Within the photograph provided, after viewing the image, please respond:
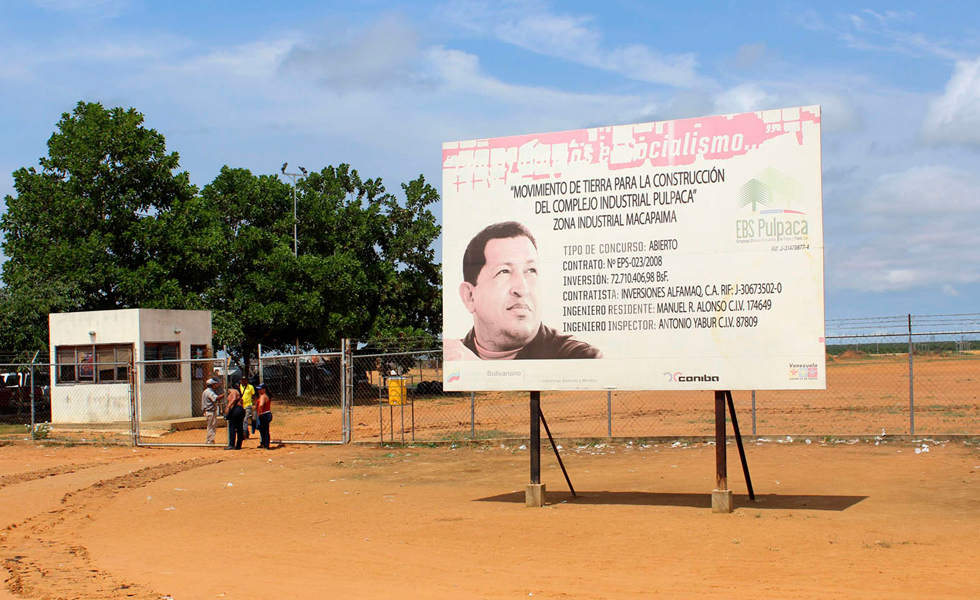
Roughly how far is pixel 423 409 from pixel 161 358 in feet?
31.8

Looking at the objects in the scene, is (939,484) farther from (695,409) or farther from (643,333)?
(695,409)

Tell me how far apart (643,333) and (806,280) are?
2.07 meters

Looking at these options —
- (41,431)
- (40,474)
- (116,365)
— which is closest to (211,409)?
(40,474)

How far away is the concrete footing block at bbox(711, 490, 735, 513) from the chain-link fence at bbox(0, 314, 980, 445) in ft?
25.4

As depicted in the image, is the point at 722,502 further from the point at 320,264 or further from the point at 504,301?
the point at 320,264

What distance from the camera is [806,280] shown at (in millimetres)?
10430

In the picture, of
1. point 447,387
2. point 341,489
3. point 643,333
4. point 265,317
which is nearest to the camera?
point 643,333

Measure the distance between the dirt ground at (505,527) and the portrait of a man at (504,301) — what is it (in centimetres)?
218

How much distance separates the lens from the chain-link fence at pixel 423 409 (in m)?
21.3

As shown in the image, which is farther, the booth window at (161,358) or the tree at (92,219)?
the tree at (92,219)

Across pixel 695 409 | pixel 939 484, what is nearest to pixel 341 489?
pixel 939 484

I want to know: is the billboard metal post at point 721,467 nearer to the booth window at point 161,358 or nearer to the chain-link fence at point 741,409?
the chain-link fence at point 741,409

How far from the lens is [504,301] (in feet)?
39.3

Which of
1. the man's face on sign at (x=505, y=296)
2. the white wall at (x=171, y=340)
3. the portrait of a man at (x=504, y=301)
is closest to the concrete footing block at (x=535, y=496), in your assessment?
the portrait of a man at (x=504, y=301)
